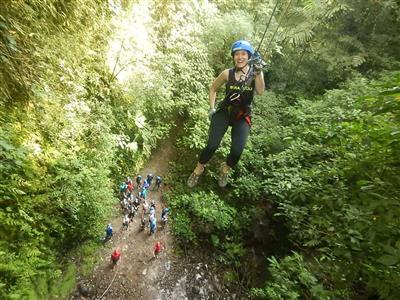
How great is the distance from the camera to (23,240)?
425cm

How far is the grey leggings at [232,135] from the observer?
456cm

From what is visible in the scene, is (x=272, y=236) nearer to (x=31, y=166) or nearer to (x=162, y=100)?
(x=162, y=100)

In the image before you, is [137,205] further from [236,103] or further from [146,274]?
[236,103]

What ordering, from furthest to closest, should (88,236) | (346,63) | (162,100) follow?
(346,63)
(162,100)
(88,236)

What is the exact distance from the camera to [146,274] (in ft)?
20.3

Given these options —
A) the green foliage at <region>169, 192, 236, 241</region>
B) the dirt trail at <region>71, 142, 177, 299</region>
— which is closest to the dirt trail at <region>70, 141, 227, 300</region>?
the dirt trail at <region>71, 142, 177, 299</region>

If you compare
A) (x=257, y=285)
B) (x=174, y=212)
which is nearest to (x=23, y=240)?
(x=174, y=212)

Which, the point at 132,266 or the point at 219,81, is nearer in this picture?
the point at 219,81

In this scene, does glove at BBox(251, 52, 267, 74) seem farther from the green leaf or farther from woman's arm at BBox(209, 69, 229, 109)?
the green leaf

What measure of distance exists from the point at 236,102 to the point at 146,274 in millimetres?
4173

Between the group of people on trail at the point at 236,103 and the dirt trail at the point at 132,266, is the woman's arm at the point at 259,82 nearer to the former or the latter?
the group of people on trail at the point at 236,103

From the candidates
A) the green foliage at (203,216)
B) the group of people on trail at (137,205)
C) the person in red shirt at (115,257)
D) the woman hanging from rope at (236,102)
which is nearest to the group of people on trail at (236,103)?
the woman hanging from rope at (236,102)

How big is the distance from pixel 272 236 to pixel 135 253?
3.20 meters

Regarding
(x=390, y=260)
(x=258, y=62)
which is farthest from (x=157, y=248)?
(x=390, y=260)
